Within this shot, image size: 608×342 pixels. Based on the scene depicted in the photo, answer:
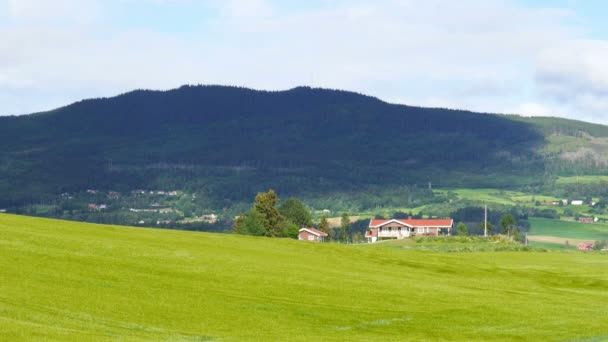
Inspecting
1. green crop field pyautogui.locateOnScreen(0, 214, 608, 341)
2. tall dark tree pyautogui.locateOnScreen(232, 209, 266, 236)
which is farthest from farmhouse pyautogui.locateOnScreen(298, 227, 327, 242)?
green crop field pyautogui.locateOnScreen(0, 214, 608, 341)

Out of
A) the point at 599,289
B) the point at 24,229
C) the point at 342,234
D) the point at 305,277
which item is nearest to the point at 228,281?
the point at 305,277

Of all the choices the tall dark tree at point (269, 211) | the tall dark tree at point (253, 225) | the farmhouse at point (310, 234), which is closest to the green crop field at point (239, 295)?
the tall dark tree at point (253, 225)

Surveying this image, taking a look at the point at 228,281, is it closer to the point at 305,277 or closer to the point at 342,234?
the point at 305,277

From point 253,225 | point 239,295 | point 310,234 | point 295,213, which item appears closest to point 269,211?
point 253,225

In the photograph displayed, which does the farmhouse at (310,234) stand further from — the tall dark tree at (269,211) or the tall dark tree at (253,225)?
the tall dark tree at (253,225)

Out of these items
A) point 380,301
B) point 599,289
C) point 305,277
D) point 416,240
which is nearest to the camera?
point 380,301

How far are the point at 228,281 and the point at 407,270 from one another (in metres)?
21.3

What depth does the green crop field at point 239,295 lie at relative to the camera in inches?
1468

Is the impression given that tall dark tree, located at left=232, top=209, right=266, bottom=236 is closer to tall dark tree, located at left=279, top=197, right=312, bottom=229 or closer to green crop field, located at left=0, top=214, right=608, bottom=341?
tall dark tree, located at left=279, top=197, right=312, bottom=229

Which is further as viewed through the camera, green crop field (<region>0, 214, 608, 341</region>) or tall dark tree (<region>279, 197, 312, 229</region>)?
tall dark tree (<region>279, 197, 312, 229</region>)

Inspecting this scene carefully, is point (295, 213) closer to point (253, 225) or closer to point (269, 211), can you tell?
point (269, 211)

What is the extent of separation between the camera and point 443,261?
264 feet

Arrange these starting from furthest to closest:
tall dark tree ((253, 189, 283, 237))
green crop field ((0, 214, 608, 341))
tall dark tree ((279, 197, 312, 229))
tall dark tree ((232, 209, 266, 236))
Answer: tall dark tree ((279, 197, 312, 229))
tall dark tree ((253, 189, 283, 237))
tall dark tree ((232, 209, 266, 236))
green crop field ((0, 214, 608, 341))

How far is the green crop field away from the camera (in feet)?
122
